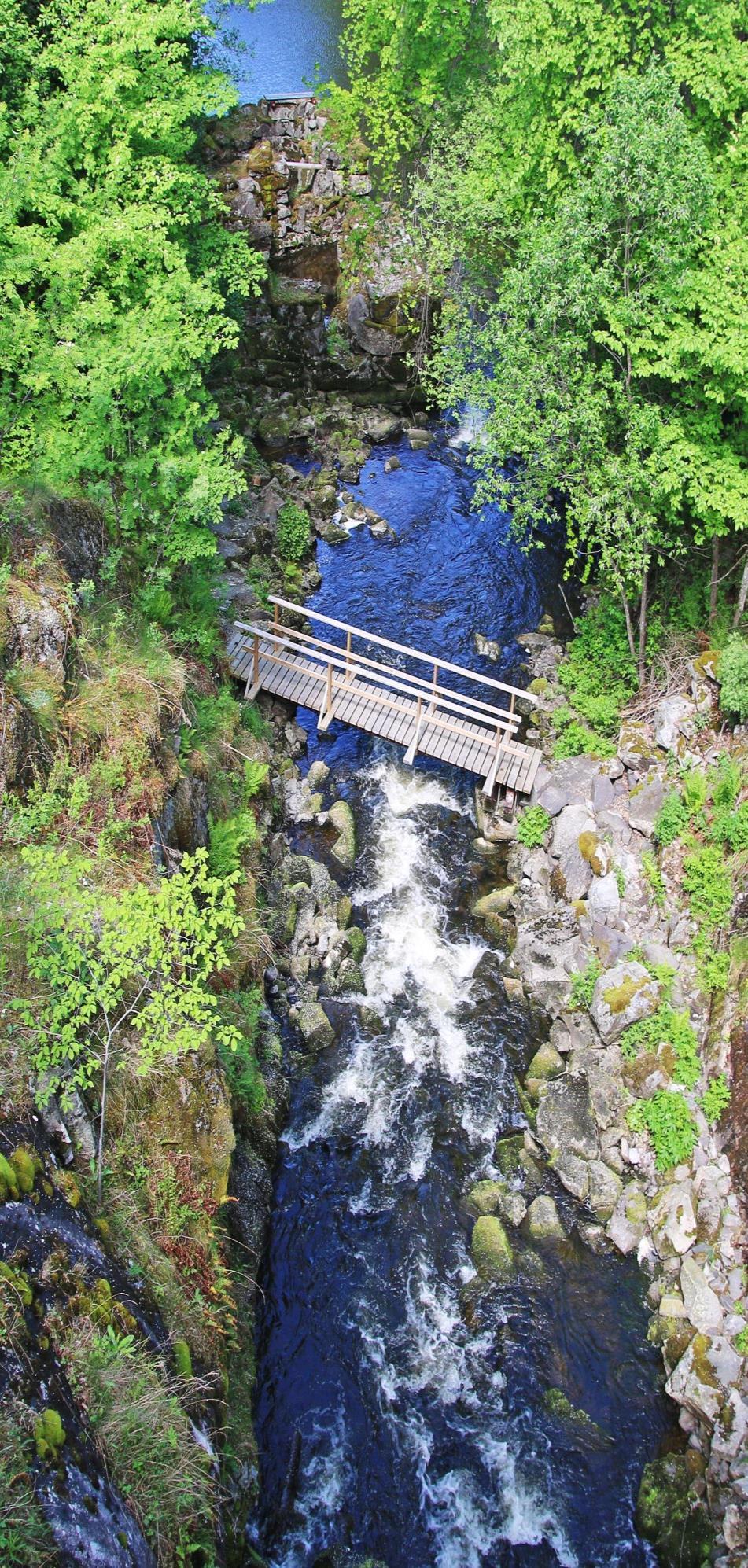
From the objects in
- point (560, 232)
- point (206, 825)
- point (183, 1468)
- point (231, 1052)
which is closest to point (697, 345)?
point (560, 232)

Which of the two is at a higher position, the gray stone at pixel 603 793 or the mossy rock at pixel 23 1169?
the gray stone at pixel 603 793

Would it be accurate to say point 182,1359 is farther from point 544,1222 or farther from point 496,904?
point 496,904

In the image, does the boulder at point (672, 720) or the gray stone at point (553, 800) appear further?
the gray stone at point (553, 800)

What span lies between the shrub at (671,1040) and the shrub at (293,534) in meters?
15.1

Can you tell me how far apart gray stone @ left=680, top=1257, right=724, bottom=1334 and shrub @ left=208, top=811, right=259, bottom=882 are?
8.35 meters

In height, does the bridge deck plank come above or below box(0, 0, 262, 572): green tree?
below

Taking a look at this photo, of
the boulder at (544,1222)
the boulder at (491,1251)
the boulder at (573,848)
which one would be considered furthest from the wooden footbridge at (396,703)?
the boulder at (491,1251)

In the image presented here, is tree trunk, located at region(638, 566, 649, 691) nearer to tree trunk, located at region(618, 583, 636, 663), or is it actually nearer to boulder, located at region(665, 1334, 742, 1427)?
tree trunk, located at region(618, 583, 636, 663)

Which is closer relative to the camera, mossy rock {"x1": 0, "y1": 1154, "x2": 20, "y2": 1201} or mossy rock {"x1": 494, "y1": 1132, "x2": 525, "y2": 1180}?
mossy rock {"x1": 0, "y1": 1154, "x2": 20, "y2": 1201}

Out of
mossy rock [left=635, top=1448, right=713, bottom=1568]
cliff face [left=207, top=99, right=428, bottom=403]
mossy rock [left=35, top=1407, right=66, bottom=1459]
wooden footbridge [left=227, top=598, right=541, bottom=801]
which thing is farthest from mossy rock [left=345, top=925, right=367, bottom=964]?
cliff face [left=207, top=99, right=428, bottom=403]

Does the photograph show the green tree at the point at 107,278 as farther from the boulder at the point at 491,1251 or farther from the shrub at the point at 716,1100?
the shrub at the point at 716,1100

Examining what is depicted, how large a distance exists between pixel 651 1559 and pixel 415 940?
895 centimetres

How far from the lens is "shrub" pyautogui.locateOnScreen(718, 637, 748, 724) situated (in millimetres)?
15336

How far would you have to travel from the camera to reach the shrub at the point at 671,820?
15719 millimetres
